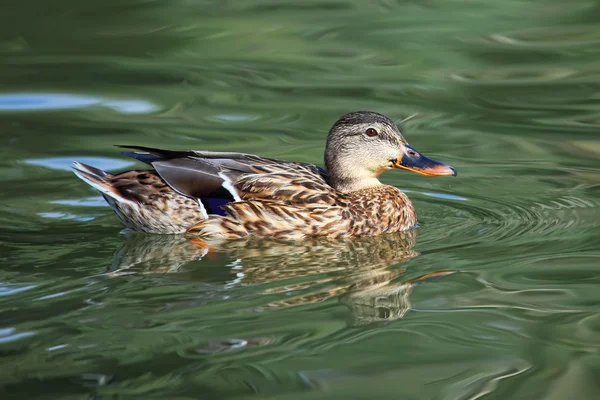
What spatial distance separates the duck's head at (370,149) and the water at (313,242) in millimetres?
537

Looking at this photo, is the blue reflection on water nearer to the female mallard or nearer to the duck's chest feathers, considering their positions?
the female mallard

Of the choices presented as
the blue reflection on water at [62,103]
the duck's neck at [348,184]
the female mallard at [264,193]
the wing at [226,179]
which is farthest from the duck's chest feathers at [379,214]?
the blue reflection on water at [62,103]

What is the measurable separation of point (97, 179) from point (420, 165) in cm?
268

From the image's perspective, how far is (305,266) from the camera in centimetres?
775

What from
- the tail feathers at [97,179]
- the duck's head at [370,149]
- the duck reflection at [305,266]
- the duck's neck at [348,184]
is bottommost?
the duck reflection at [305,266]

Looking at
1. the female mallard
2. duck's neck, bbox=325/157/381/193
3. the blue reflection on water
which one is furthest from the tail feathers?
the blue reflection on water

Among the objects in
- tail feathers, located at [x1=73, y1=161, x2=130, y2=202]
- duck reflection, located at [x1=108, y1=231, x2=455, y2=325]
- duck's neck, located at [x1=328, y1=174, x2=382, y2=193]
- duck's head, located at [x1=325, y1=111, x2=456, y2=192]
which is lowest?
duck reflection, located at [x1=108, y1=231, x2=455, y2=325]

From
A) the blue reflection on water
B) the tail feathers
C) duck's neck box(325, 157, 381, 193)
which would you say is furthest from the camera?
the blue reflection on water

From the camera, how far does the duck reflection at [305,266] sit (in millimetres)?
6965

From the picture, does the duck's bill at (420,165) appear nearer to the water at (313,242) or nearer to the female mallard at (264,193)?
the female mallard at (264,193)

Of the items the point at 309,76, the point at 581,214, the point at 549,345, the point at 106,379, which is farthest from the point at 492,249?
the point at 309,76

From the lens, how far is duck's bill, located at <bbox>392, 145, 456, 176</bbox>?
29.5 ft

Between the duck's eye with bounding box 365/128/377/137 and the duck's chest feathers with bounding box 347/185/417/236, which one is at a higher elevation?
the duck's eye with bounding box 365/128/377/137

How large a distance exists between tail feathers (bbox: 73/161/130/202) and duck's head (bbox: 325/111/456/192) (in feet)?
5.98
